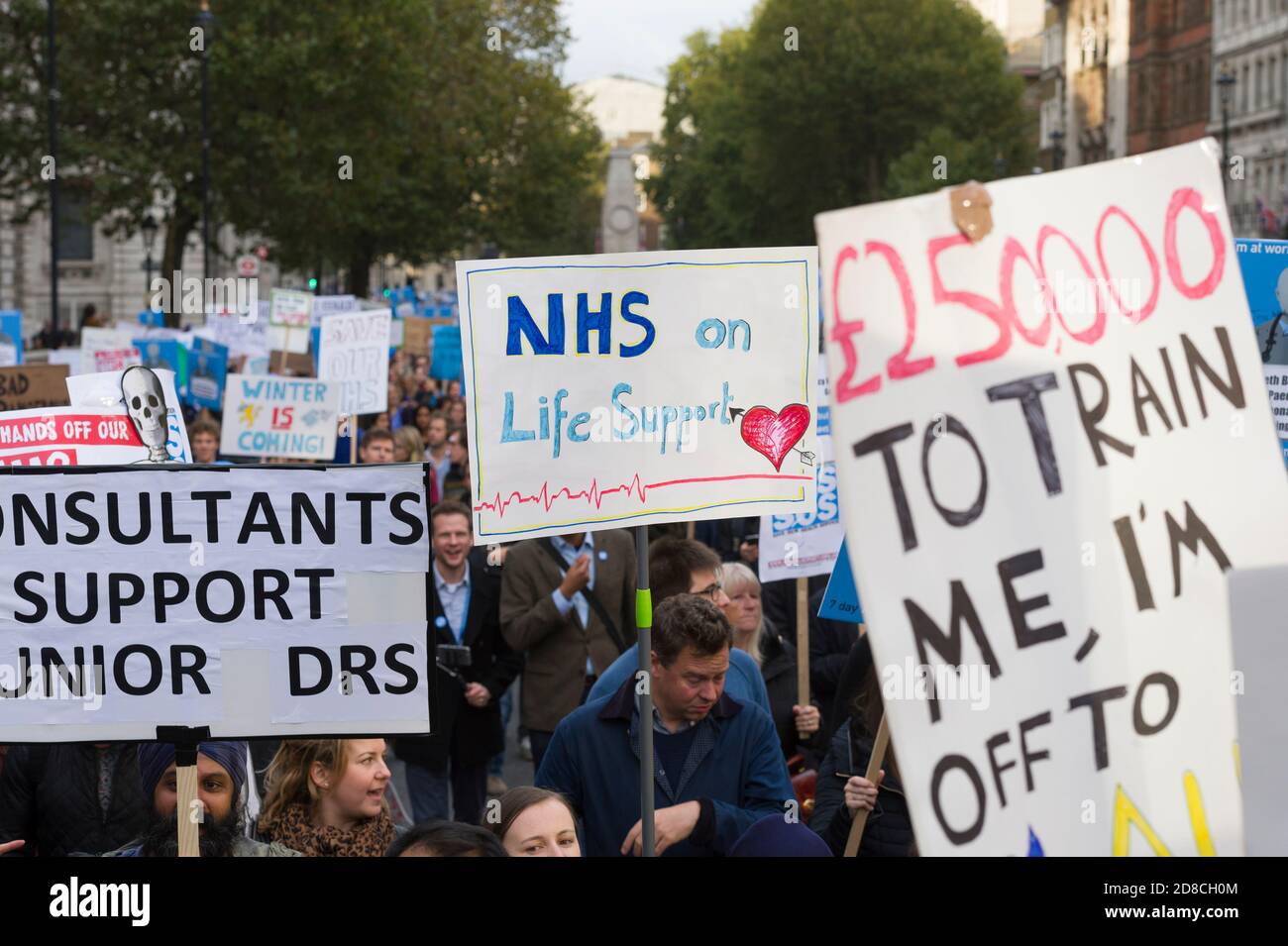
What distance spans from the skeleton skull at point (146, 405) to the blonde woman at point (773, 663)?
1.96 meters

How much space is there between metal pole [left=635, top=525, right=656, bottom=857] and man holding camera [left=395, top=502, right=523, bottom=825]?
9.48ft

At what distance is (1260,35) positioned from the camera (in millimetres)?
63969

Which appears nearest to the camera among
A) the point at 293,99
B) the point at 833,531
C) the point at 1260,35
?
the point at 833,531

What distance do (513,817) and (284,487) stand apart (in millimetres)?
912

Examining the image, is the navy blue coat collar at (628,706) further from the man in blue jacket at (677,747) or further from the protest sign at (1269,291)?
the protest sign at (1269,291)

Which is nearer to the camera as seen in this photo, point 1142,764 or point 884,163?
point 1142,764

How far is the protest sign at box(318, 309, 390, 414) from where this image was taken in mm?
14633

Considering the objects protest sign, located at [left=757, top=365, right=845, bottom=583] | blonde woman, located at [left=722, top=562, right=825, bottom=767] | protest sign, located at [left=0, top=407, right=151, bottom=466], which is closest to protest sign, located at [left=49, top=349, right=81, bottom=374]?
protest sign, located at [left=757, top=365, right=845, bottom=583]

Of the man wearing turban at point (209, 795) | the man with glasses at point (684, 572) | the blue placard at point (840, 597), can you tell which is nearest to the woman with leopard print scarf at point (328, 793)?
the man wearing turban at point (209, 795)

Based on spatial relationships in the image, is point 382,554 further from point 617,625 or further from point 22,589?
point 617,625

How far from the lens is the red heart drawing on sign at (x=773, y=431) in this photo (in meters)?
4.89

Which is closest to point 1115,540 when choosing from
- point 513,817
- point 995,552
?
point 995,552

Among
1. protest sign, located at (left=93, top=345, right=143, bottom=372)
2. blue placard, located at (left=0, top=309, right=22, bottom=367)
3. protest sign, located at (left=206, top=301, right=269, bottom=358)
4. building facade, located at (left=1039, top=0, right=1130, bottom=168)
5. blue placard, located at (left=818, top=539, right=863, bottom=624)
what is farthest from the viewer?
building facade, located at (left=1039, top=0, right=1130, bottom=168)

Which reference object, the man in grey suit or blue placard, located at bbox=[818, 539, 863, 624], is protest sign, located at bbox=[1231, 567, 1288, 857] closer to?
blue placard, located at bbox=[818, 539, 863, 624]
